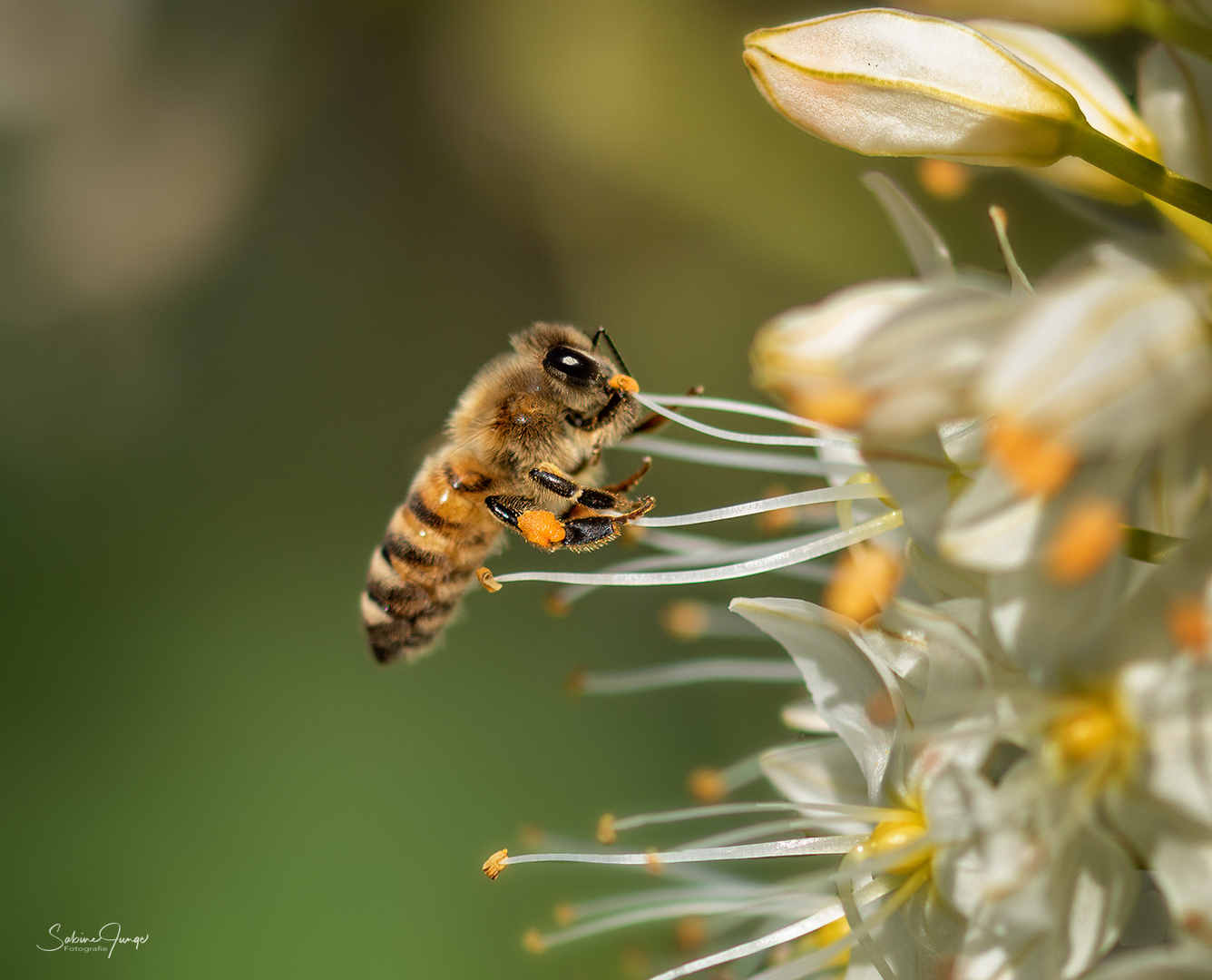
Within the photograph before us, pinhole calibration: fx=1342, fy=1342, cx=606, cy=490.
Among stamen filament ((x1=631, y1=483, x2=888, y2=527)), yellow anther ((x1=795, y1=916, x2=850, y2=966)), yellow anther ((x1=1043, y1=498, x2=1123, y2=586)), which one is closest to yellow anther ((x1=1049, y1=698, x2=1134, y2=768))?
yellow anther ((x1=1043, y1=498, x2=1123, y2=586))

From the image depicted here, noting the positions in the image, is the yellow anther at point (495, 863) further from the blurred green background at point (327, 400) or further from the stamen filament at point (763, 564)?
the blurred green background at point (327, 400)

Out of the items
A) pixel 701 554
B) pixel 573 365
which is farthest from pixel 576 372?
pixel 701 554

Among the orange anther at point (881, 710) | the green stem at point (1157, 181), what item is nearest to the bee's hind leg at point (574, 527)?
the orange anther at point (881, 710)

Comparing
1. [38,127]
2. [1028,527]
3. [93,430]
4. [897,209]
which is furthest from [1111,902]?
[38,127]

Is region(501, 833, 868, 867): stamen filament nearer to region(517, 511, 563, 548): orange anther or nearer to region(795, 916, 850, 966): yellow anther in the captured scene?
region(795, 916, 850, 966): yellow anther

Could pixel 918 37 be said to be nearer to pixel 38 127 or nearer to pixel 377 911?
pixel 377 911

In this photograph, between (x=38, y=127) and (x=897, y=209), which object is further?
(x=38, y=127)

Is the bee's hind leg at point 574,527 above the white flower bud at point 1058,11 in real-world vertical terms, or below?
below

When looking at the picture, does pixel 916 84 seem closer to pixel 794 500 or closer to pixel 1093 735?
pixel 794 500
